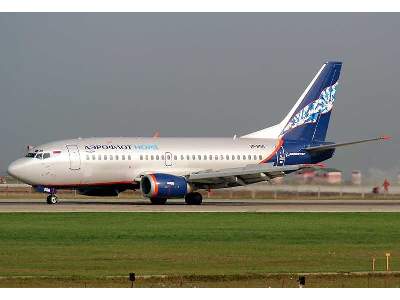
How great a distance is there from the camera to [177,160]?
7325 cm

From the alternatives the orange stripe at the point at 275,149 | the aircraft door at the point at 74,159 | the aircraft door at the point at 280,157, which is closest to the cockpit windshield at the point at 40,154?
the aircraft door at the point at 74,159

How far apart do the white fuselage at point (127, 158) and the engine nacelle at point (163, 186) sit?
1.83m

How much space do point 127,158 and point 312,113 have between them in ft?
49.6

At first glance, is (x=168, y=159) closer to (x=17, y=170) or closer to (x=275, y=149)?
(x=275, y=149)

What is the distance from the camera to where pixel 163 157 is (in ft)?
239

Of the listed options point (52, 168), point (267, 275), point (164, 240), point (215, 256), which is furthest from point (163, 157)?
point (267, 275)

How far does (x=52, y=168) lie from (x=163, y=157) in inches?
307

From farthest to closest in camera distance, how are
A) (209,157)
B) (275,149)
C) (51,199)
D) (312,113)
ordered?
(312,113)
(275,149)
(209,157)
(51,199)

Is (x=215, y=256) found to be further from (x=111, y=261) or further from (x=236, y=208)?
(x=236, y=208)

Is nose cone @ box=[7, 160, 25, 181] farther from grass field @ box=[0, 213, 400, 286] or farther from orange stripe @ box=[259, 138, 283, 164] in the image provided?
orange stripe @ box=[259, 138, 283, 164]

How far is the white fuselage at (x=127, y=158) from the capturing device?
69.6m

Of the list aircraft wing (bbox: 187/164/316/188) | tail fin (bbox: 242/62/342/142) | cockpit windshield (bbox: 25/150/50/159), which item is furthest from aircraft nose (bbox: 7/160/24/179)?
tail fin (bbox: 242/62/342/142)

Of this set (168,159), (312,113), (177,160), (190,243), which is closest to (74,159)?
(168,159)

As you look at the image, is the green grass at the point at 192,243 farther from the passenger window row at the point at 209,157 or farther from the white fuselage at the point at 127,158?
the passenger window row at the point at 209,157
